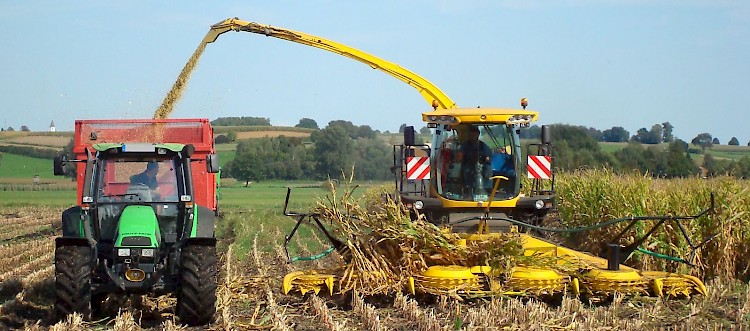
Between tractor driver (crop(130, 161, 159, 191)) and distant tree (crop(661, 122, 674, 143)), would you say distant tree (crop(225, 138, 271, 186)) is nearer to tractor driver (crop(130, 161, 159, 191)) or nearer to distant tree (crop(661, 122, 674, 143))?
distant tree (crop(661, 122, 674, 143))

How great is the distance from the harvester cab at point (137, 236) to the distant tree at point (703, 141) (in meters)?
26.5

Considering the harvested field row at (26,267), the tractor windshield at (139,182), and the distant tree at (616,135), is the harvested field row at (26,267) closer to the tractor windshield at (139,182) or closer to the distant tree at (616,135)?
the tractor windshield at (139,182)

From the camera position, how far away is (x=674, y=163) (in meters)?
24.8

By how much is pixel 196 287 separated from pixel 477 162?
4542 mm

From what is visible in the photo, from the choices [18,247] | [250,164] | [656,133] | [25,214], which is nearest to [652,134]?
[656,133]

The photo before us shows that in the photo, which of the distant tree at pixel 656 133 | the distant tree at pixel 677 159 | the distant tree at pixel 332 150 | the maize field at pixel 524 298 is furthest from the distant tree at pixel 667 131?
the maize field at pixel 524 298

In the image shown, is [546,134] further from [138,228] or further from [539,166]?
[138,228]

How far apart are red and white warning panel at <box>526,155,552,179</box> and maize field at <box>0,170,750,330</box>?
1.55 meters

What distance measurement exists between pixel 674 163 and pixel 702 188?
12.3 m

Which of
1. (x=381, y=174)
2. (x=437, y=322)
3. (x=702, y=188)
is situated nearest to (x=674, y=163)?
(x=381, y=174)

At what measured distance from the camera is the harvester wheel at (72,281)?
27.6 ft

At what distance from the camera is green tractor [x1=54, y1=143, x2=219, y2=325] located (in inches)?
334

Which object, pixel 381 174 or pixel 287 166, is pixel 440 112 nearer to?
pixel 381 174

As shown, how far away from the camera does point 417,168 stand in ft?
39.7
